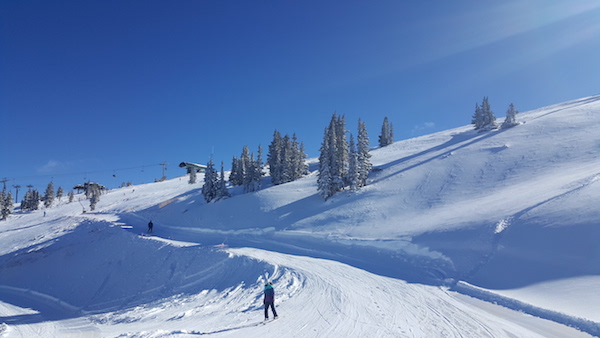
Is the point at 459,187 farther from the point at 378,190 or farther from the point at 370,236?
the point at 370,236

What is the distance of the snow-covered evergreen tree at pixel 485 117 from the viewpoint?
6688 cm

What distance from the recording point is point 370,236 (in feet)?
80.4

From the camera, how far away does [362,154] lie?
142 feet

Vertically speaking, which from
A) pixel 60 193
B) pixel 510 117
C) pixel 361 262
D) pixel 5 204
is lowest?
pixel 361 262

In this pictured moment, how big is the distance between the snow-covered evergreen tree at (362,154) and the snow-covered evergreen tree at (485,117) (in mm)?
41054

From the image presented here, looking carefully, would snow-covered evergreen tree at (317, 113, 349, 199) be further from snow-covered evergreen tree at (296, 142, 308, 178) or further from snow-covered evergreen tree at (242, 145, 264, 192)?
snow-covered evergreen tree at (242, 145, 264, 192)

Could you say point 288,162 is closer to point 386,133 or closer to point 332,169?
point 332,169

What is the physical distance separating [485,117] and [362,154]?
47.3 meters

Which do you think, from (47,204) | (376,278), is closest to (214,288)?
(376,278)

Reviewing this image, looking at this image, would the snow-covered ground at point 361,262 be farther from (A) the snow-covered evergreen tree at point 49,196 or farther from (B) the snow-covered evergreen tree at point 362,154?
(A) the snow-covered evergreen tree at point 49,196

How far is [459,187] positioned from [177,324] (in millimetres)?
34656

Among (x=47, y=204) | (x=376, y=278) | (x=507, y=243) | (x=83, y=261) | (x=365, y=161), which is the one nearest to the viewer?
(x=376, y=278)

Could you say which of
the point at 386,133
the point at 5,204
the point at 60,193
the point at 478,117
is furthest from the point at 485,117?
the point at 60,193

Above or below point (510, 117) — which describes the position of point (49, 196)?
below
